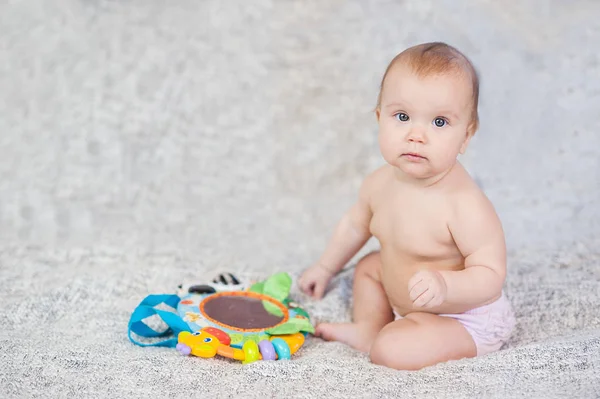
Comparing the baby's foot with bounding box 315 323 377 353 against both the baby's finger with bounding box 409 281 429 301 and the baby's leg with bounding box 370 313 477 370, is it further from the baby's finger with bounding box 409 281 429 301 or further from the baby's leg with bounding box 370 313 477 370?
Result: the baby's finger with bounding box 409 281 429 301

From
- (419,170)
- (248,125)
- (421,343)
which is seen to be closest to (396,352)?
(421,343)

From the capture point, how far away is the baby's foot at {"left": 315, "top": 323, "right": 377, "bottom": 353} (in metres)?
1.22

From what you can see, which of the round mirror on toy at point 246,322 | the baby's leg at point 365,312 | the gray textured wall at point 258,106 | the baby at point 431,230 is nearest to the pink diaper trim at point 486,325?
the baby at point 431,230

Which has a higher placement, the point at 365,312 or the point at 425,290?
the point at 425,290

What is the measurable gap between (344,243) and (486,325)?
0.28 metres

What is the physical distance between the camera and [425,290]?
1033 mm

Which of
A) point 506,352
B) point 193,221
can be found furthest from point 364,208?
point 193,221

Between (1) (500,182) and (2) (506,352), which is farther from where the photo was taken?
(1) (500,182)

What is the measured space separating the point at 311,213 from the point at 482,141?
41cm

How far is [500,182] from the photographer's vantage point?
5.74ft

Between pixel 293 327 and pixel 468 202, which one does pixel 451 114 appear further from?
pixel 293 327

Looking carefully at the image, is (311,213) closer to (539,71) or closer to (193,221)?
(193,221)

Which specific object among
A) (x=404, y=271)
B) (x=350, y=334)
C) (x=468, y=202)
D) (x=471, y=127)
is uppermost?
(x=471, y=127)

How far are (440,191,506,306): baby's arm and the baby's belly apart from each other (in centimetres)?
3
